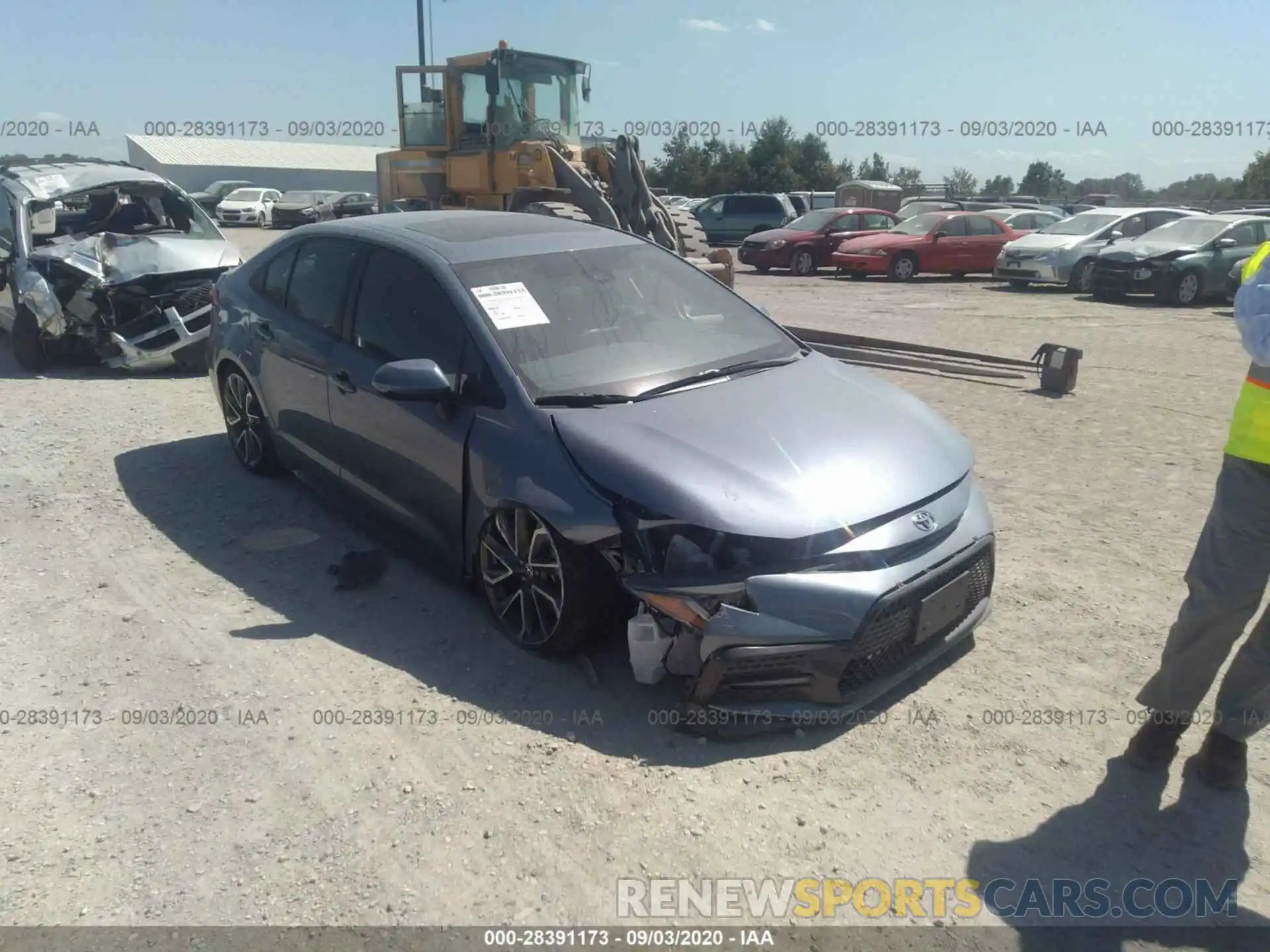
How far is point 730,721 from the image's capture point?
138 inches

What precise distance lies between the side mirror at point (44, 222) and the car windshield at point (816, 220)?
16.4 metres

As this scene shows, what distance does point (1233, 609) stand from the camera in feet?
9.71

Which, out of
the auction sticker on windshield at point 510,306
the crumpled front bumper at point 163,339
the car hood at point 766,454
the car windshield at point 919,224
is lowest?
the crumpled front bumper at point 163,339

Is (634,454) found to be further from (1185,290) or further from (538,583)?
(1185,290)

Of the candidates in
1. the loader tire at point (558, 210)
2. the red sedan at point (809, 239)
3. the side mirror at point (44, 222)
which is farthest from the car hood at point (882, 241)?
the side mirror at point (44, 222)

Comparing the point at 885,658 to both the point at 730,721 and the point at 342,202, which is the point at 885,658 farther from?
the point at 342,202

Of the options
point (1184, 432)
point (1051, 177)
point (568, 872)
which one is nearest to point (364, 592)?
point (568, 872)

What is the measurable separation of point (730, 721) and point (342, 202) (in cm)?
3501

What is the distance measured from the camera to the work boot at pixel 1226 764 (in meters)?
3.13

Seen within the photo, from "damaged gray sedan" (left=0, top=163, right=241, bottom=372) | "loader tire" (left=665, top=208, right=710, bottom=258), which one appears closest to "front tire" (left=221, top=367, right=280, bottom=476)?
"damaged gray sedan" (left=0, top=163, right=241, bottom=372)

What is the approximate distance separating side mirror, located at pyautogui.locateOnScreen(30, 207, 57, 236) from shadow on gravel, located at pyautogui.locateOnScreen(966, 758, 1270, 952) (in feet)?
33.0

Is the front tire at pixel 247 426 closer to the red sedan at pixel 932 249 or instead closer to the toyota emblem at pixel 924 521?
the toyota emblem at pixel 924 521

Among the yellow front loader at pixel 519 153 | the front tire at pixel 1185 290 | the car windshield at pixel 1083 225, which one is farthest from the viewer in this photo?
the car windshield at pixel 1083 225

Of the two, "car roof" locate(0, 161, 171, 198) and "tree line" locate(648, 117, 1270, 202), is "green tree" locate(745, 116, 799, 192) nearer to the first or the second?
"tree line" locate(648, 117, 1270, 202)
